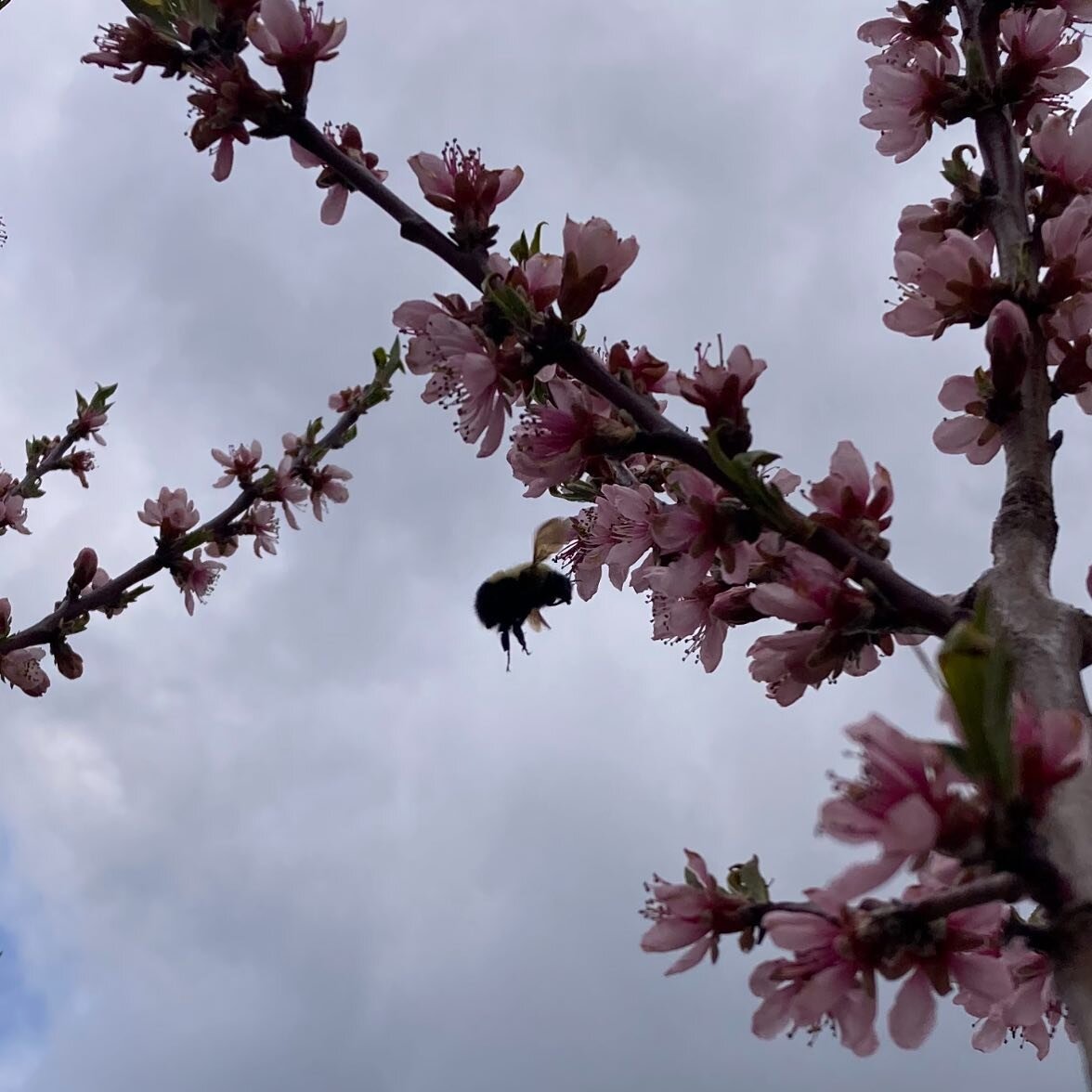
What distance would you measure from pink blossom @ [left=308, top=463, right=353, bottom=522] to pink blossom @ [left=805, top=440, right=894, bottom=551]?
198 inches

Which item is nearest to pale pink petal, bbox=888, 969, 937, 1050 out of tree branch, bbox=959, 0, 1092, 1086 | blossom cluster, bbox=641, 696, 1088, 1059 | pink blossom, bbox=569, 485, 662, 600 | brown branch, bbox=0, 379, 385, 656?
blossom cluster, bbox=641, 696, 1088, 1059

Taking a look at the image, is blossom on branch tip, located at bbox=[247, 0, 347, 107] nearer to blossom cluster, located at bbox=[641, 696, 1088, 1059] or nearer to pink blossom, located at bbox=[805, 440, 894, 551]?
pink blossom, located at bbox=[805, 440, 894, 551]

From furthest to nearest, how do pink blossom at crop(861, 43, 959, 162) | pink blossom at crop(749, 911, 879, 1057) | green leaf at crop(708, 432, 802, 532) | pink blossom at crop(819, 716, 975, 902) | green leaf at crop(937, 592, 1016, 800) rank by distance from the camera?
pink blossom at crop(861, 43, 959, 162) → green leaf at crop(708, 432, 802, 532) → pink blossom at crop(749, 911, 879, 1057) → pink blossom at crop(819, 716, 975, 902) → green leaf at crop(937, 592, 1016, 800)

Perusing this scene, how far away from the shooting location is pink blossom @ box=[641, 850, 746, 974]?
74.5 inches

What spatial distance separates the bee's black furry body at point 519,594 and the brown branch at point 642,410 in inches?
53.2

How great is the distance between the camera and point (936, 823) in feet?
4.45

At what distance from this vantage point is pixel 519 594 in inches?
142

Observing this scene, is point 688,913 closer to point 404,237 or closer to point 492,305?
point 492,305

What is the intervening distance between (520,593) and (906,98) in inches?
76.3

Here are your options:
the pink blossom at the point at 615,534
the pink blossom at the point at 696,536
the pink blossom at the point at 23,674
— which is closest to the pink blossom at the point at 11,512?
the pink blossom at the point at 23,674

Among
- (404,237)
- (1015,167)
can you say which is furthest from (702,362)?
(1015,167)

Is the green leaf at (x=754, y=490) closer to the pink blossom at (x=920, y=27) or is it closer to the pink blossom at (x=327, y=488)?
the pink blossom at (x=920, y=27)

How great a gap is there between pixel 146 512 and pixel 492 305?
464 centimetres

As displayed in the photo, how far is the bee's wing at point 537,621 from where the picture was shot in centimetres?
373
